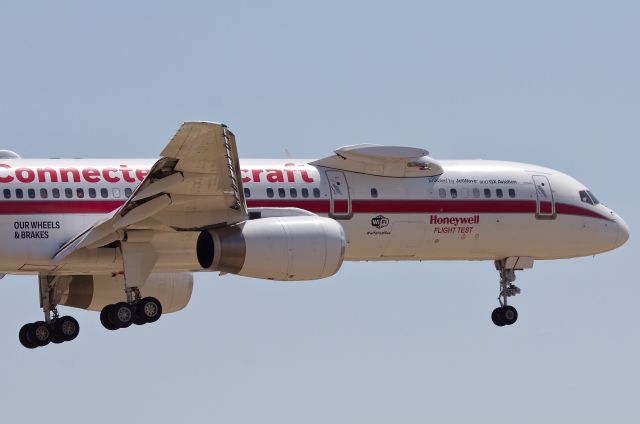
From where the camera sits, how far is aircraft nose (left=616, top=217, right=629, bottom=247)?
41938mm

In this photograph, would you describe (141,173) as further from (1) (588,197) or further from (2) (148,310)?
(1) (588,197)

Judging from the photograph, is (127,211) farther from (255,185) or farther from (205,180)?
(255,185)

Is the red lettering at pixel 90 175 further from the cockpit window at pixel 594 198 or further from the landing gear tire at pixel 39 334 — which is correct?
the cockpit window at pixel 594 198

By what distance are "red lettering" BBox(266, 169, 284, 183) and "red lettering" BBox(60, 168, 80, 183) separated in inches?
171

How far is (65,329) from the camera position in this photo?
38.3 meters

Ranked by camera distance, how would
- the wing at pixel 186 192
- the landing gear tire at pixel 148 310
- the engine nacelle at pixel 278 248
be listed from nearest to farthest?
the wing at pixel 186 192, the engine nacelle at pixel 278 248, the landing gear tire at pixel 148 310

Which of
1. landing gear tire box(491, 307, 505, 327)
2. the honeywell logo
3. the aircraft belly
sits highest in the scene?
the honeywell logo

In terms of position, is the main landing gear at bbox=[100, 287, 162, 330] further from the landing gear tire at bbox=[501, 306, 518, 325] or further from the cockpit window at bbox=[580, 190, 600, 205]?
the cockpit window at bbox=[580, 190, 600, 205]

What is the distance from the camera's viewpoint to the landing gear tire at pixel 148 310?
36.5 m

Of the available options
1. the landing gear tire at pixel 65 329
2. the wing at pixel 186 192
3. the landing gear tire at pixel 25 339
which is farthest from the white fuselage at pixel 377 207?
the landing gear tire at pixel 25 339

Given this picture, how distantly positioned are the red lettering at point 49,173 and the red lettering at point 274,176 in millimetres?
4832

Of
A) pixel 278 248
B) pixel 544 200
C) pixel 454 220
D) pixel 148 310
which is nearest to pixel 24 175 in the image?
pixel 148 310

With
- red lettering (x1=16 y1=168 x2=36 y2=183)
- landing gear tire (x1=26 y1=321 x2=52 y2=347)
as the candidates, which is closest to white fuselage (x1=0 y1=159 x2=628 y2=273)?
red lettering (x1=16 y1=168 x2=36 y2=183)

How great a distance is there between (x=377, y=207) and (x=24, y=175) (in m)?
8.17
